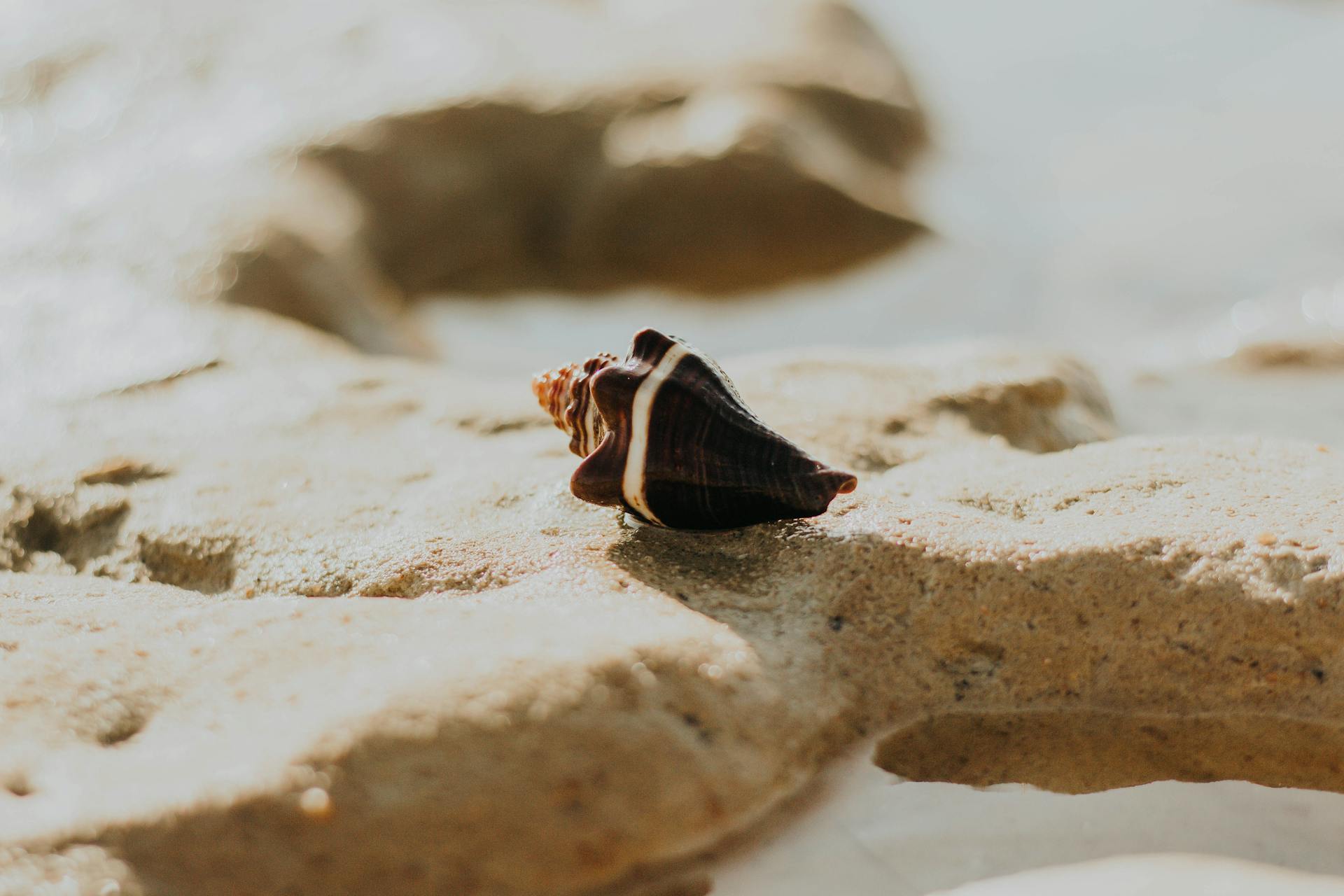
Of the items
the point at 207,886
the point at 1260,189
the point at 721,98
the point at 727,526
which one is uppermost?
the point at 721,98

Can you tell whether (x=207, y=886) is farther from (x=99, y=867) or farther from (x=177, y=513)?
(x=177, y=513)

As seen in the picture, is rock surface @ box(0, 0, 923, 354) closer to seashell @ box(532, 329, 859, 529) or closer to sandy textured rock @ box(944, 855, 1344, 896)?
seashell @ box(532, 329, 859, 529)

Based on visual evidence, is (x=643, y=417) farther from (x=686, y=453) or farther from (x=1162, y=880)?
(x=1162, y=880)

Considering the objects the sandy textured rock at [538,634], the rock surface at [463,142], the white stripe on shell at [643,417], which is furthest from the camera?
the rock surface at [463,142]

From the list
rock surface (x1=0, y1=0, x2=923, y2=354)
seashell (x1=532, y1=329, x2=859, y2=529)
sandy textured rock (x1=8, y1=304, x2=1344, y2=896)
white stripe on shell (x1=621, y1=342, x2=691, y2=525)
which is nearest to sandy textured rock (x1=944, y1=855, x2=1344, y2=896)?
sandy textured rock (x1=8, y1=304, x2=1344, y2=896)

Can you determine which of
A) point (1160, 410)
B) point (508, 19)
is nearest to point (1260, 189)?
point (1160, 410)

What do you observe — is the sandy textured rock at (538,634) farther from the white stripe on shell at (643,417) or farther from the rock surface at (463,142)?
the rock surface at (463,142)

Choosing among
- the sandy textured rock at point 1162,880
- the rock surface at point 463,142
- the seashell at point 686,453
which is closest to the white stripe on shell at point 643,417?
the seashell at point 686,453
